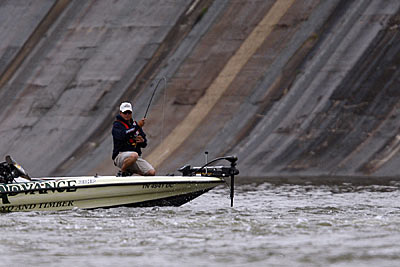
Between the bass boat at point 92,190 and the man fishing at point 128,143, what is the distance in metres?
0.46

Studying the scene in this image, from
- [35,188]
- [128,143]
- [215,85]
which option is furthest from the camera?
[215,85]

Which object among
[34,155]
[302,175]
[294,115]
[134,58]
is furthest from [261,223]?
[134,58]

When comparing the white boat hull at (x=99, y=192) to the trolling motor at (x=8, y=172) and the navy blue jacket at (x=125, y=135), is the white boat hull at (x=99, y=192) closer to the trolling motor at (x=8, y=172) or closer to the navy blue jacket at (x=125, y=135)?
the trolling motor at (x=8, y=172)

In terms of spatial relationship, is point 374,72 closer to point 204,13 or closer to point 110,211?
point 204,13

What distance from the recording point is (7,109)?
42375 millimetres

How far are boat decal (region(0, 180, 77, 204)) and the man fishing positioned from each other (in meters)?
1.20

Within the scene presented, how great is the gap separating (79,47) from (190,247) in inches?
1183

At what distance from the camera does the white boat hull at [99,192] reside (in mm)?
19094

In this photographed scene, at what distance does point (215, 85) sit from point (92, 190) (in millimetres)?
19586

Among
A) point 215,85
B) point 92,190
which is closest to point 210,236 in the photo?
point 92,190

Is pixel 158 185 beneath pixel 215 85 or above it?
beneath

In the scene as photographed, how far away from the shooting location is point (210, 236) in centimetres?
1529

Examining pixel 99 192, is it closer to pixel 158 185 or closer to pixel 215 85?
pixel 158 185

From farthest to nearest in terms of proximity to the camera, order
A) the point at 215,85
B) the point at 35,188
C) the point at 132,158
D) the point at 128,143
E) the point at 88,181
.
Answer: the point at 215,85, the point at 128,143, the point at 132,158, the point at 88,181, the point at 35,188
